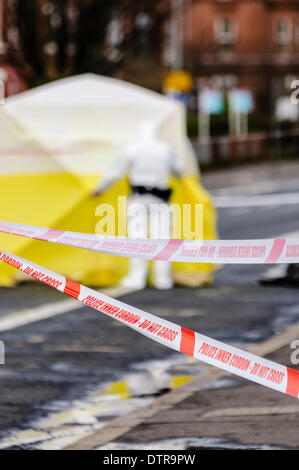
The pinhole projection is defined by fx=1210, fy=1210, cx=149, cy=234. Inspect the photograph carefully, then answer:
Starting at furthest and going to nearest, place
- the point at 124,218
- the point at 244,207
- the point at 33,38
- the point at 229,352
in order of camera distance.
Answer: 1. the point at 33,38
2. the point at 244,207
3. the point at 124,218
4. the point at 229,352

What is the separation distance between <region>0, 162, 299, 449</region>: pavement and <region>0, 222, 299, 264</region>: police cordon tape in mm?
1330

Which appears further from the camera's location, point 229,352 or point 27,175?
point 27,175

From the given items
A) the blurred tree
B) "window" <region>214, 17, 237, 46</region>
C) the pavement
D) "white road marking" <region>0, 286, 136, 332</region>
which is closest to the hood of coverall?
the pavement

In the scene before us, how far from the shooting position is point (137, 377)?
288 inches

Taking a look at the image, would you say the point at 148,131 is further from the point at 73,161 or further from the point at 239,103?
the point at 239,103

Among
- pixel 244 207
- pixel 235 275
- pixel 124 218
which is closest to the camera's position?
pixel 124 218

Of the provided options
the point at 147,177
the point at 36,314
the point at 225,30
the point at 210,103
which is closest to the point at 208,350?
the point at 36,314

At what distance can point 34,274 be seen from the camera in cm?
448

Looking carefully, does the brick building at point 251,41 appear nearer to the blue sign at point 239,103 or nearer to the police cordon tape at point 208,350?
the blue sign at point 239,103

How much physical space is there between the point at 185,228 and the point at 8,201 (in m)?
1.73

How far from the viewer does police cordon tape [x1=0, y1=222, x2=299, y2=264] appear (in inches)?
169

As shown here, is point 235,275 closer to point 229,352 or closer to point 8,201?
point 8,201
